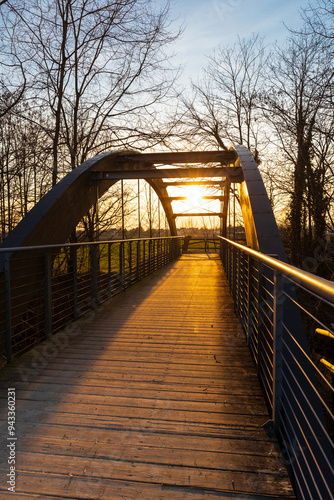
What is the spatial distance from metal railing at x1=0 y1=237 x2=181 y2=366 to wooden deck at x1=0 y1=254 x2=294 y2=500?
0.42 meters

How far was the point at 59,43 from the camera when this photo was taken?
7.47 m

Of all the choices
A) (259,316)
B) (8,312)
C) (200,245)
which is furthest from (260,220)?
(200,245)

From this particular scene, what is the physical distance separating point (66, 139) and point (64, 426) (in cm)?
707

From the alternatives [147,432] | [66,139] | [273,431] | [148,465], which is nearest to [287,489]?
[273,431]

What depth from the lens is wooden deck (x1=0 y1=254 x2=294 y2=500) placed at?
1606mm

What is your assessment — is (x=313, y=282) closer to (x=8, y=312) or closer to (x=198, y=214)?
(x=8, y=312)

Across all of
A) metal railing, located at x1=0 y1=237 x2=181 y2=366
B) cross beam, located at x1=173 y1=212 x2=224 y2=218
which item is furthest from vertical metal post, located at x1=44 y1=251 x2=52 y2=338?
cross beam, located at x1=173 y1=212 x2=224 y2=218

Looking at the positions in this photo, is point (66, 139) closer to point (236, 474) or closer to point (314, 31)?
point (314, 31)

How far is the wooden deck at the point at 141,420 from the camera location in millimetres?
1606

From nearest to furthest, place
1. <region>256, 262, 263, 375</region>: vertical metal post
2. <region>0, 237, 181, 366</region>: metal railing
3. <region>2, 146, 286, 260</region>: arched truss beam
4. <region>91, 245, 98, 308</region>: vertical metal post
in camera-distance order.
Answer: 1. <region>256, 262, 263, 375</region>: vertical metal post
2. <region>0, 237, 181, 366</region>: metal railing
3. <region>2, 146, 286, 260</region>: arched truss beam
4. <region>91, 245, 98, 308</region>: vertical metal post

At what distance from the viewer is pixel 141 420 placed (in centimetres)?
212

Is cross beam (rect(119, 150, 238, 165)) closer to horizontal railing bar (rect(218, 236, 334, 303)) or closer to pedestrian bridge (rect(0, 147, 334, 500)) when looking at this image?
pedestrian bridge (rect(0, 147, 334, 500))

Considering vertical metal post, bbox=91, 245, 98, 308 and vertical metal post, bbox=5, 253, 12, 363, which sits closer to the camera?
vertical metal post, bbox=5, 253, 12, 363

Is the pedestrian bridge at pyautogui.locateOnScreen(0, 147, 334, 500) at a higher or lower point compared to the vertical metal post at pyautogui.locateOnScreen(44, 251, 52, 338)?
lower
